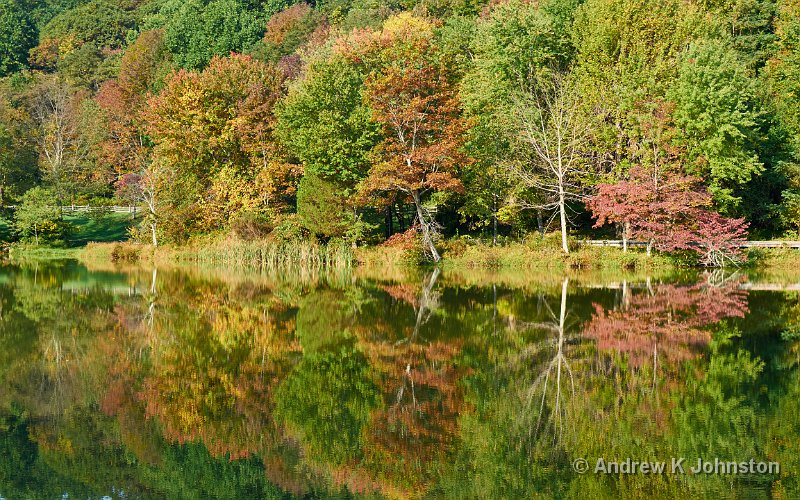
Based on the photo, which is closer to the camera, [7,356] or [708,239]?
[7,356]

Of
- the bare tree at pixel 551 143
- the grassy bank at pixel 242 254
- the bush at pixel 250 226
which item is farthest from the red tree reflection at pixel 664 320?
the bush at pixel 250 226

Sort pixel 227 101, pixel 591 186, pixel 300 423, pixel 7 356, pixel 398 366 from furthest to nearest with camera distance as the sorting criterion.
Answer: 1. pixel 227 101
2. pixel 591 186
3. pixel 7 356
4. pixel 398 366
5. pixel 300 423

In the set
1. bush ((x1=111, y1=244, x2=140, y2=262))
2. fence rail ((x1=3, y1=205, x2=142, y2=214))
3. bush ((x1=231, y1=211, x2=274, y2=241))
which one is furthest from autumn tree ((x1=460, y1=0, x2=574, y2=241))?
fence rail ((x1=3, y1=205, x2=142, y2=214))

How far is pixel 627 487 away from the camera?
398 inches

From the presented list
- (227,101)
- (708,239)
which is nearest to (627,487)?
(708,239)

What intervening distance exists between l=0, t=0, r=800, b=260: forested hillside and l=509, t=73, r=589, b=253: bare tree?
0.47 ft

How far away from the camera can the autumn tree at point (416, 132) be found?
37906 millimetres

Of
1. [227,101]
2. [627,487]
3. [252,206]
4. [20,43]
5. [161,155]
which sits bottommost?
[627,487]

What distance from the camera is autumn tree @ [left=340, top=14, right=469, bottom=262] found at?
37.9m

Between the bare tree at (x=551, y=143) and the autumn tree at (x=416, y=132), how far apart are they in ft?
9.87

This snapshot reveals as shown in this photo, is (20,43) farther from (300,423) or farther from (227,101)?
(300,423)

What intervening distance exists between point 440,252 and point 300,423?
89.6 feet

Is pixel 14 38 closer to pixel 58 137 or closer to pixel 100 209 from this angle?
pixel 58 137

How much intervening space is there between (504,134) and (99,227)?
3297cm
